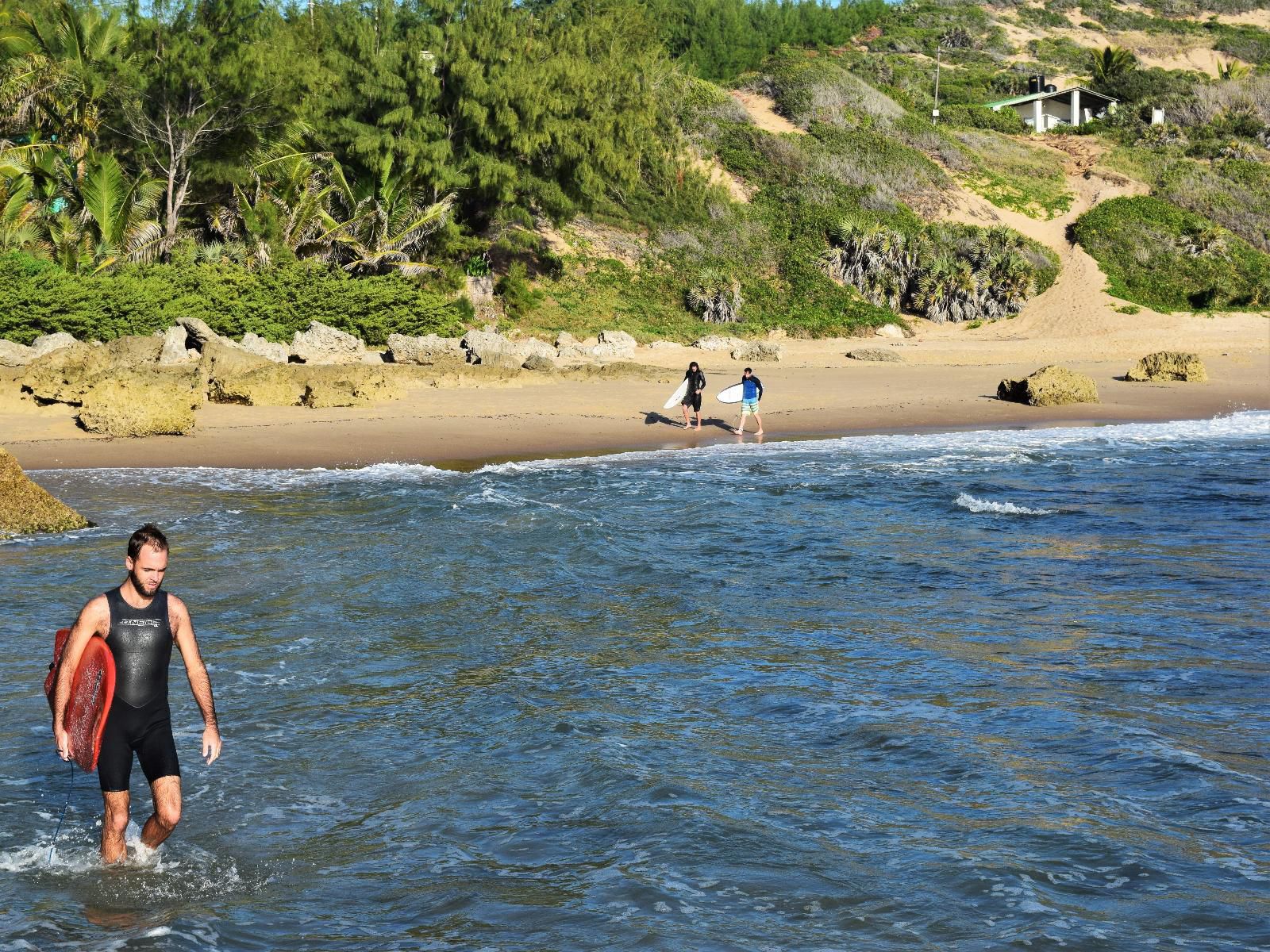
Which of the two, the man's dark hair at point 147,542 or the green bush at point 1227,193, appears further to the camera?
the green bush at point 1227,193

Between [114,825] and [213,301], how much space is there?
76.1ft

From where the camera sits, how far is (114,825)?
6387 millimetres

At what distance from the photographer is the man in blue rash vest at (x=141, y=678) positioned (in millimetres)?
5938

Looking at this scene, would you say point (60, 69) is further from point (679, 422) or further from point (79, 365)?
point (679, 422)

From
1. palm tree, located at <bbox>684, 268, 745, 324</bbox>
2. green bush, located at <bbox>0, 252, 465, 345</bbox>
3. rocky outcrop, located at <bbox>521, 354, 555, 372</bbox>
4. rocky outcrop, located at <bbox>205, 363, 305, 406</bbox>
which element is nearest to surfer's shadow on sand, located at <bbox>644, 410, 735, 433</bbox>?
rocky outcrop, located at <bbox>521, 354, 555, 372</bbox>

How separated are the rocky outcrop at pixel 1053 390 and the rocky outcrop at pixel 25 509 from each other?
19.1 metres

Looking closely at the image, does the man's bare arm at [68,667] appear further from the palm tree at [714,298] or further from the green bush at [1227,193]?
the green bush at [1227,193]

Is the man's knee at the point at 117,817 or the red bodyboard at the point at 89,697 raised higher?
the red bodyboard at the point at 89,697

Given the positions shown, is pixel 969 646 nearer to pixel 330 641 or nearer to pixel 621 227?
pixel 330 641

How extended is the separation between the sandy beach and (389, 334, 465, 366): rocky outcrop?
1994 mm

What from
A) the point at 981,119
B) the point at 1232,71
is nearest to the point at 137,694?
the point at 981,119

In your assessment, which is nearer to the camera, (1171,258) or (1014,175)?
(1171,258)

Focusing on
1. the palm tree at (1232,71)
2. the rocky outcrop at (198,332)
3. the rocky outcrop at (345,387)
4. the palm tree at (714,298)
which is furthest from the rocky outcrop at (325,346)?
the palm tree at (1232,71)

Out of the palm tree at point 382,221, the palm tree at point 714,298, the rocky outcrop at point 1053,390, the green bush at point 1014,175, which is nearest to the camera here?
the rocky outcrop at point 1053,390
